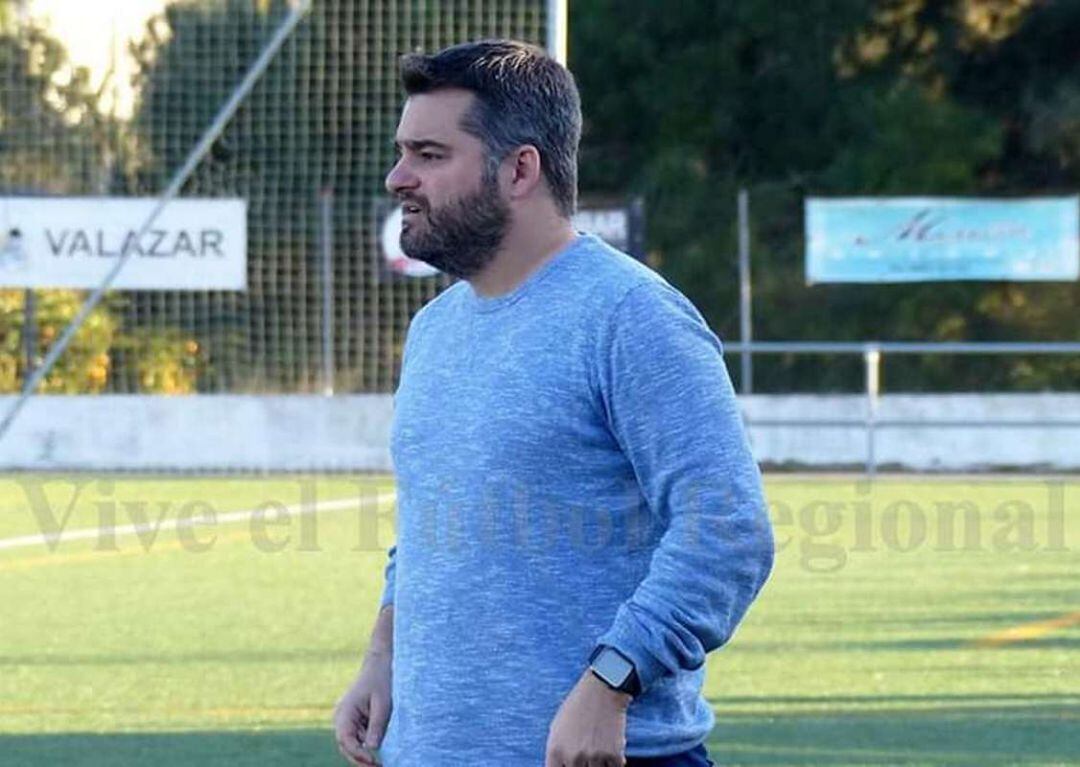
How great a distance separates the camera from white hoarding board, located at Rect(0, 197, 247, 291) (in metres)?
20.3

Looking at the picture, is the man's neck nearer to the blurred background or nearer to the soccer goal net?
the blurred background

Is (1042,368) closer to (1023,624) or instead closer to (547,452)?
(1023,624)

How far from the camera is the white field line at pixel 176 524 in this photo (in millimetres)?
16125

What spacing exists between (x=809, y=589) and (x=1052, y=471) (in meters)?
11.0

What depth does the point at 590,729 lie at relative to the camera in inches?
128

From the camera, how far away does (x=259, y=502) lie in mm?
19484

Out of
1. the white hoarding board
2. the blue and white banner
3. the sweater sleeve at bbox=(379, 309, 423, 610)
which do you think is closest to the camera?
the sweater sleeve at bbox=(379, 309, 423, 610)

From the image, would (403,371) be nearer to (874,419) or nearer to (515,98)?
(515,98)

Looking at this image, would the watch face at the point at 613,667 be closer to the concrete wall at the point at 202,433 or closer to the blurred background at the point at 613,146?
the blurred background at the point at 613,146

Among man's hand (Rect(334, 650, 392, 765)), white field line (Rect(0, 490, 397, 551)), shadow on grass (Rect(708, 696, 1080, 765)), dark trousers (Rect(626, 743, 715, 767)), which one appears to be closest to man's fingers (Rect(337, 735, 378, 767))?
man's hand (Rect(334, 650, 392, 765))

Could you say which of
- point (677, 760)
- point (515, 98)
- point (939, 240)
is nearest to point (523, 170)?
point (515, 98)

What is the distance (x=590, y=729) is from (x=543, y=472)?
37 centimetres

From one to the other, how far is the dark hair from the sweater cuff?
2.15 feet

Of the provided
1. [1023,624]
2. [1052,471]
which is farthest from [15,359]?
[1023,624]
